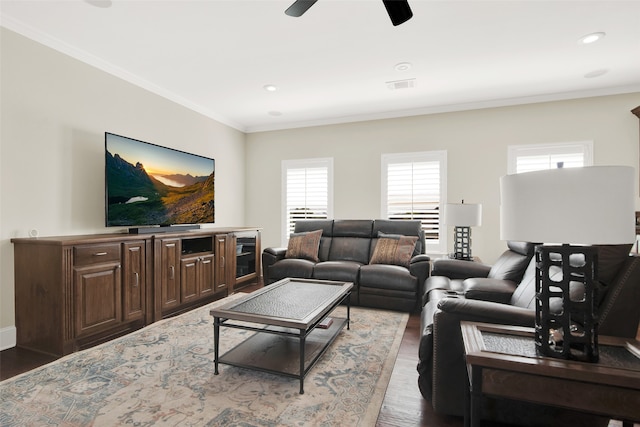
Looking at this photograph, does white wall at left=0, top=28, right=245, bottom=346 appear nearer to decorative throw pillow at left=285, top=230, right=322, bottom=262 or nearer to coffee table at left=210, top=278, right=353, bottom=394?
coffee table at left=210, top=278, right=353, bottom=394

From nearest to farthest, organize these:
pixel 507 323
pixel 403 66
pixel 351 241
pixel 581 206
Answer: pixel 581 206 < pixel 507 323 < pixel 403 66 < pixel 351 241

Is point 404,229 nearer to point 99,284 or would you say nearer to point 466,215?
point 466,215

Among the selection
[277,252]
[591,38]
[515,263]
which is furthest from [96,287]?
[591,38]

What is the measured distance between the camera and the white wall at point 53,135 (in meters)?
2.66

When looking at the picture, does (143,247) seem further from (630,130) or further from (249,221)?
(630,130)

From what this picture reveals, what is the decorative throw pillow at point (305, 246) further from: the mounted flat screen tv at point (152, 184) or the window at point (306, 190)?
the mounted flat screen tv at point (152, 184)

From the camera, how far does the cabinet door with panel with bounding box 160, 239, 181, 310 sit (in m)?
3.42

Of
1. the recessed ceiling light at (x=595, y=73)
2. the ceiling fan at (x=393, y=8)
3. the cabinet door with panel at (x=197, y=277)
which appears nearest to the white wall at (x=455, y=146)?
the recessed ceiling light at (x=595, y=73)

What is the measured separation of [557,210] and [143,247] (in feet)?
11.1

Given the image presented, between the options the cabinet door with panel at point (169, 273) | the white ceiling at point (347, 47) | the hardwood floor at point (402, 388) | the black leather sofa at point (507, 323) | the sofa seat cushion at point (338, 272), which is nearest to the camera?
the black leather sofa at point (507, 323)

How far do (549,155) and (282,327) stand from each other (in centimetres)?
422

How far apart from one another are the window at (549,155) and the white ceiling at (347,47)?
0.64 meters

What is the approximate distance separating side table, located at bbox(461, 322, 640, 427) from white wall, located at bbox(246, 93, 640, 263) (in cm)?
356

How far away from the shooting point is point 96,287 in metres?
2.76
